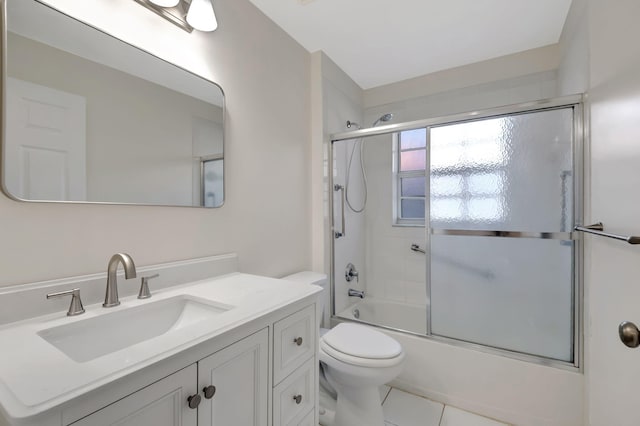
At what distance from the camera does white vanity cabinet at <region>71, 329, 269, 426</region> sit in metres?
0.54

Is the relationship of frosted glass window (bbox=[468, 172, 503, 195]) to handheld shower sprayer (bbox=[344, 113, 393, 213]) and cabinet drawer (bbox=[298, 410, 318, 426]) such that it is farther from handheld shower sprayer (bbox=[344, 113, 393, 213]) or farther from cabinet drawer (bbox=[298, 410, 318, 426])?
cabinet drawer (bbox=[298, 410, 318, 426])

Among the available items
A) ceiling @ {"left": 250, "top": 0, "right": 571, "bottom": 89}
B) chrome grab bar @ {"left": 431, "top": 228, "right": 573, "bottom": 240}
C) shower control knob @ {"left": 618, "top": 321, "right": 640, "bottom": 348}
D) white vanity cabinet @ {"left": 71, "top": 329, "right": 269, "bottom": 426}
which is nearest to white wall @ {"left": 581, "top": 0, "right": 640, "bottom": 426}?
shower control knob @ {"left": 618, "top": 321, "right": 640, "bottom": 348}

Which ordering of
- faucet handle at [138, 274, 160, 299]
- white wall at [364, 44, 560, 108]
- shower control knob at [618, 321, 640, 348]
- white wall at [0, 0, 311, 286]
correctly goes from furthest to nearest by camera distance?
white wall at [364, 44, 560, 108] < faucet handle at [138, 274, 160, 299] < white wall at [0, 0, 311, 286] < shower control knob at [618, 321, 640, 348]

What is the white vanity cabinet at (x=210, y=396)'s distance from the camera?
54cm

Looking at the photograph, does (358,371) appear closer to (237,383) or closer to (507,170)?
(237,383)

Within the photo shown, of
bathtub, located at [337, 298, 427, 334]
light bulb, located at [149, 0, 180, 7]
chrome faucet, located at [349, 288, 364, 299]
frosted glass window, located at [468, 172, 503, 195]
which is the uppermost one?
light bulb, located at [149, 0, 180, 7]

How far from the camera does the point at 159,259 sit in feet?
3.64

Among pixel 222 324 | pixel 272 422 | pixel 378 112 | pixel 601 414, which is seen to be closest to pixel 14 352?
pixel 222 324

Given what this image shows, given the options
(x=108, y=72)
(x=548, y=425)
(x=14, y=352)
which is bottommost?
(x=548, y=425)

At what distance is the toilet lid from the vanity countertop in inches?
24.8

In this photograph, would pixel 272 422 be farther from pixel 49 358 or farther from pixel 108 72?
pixel 108 72

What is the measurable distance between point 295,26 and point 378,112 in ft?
3.97

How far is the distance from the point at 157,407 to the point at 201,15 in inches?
55.9

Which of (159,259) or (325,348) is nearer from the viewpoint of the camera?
(159,259)
